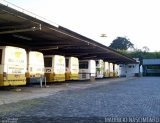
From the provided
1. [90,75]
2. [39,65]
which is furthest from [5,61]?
[90,75]

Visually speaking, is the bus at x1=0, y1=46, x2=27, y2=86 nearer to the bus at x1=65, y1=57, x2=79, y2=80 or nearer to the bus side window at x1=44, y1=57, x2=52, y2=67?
the bus side window at x1=44, y1=57, x2=52, y2=67

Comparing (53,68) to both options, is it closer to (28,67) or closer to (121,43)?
(28,67)

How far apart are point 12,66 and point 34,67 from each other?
3.71 meters

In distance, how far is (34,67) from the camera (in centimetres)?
2264

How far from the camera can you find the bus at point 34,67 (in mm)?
22125

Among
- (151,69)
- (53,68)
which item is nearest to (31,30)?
(53,68)

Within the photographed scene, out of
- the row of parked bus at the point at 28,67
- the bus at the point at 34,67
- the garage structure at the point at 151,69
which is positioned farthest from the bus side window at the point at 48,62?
the garage structure at the point at 151,69

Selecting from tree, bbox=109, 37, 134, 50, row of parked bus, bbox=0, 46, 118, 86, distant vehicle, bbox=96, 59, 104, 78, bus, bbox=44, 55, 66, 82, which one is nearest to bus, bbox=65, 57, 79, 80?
row of parked bus, bbox=0, 46, 118, 86

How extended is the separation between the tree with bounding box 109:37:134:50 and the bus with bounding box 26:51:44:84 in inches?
5066

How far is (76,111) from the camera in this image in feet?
33.9

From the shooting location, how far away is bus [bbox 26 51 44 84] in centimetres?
2212

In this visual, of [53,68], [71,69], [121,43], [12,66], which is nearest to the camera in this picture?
[12,66]

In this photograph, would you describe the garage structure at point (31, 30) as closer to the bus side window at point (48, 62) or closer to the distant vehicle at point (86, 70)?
the bus side window at point (48, 62)

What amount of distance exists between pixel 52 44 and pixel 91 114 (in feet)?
65.7
